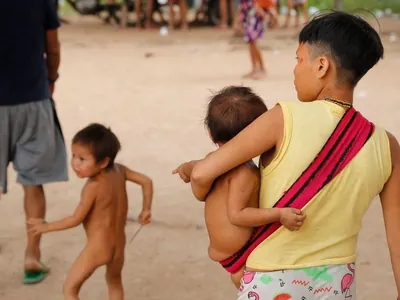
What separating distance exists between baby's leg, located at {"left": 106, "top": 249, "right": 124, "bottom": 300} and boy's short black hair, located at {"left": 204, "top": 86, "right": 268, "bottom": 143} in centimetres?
117

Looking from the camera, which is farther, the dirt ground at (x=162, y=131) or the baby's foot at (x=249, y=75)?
the baby's foot at (x=249, y=75)

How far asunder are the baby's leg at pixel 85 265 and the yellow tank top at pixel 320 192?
1.11 metres

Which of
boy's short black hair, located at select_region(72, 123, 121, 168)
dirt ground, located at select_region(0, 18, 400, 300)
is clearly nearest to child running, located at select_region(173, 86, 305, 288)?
boy's short black hair, located at select_region(72, 123, 121, 168)

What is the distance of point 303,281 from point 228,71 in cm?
944

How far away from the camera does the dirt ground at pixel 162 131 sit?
3910mm

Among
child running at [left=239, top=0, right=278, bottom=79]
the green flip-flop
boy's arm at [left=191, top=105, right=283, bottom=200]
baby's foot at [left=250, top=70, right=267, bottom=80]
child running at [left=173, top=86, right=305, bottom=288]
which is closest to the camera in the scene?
boy's arm at [left=191, top=105, right=283, bottom=200]

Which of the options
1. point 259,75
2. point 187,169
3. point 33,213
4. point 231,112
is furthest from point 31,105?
point 259,75

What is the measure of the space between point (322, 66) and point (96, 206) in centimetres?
136

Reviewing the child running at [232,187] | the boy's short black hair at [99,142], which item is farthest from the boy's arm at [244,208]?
the boy's short black hair at [99,142]

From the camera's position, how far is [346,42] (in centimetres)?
207

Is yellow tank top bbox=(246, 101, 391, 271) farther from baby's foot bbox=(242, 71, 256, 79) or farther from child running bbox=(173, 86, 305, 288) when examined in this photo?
baby's foot bbox=(242, 71, 256, 79)

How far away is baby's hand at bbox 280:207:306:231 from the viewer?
2.04 meters

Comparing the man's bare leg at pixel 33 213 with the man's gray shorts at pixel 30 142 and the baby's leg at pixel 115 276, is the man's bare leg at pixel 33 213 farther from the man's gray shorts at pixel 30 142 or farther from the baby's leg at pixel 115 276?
the baby's leg at pixel 115 276

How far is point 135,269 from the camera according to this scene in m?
4.06
